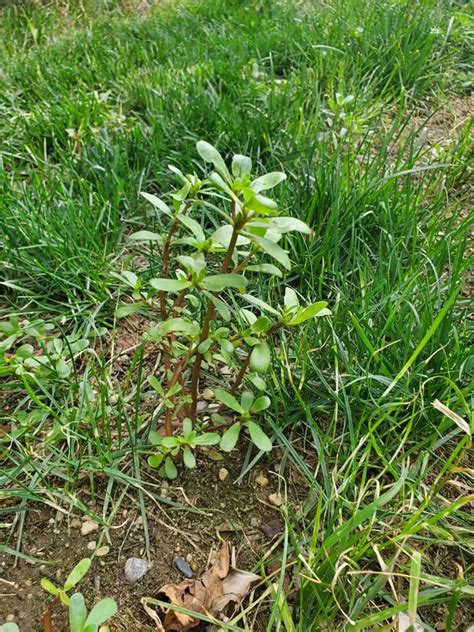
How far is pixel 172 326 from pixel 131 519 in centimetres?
52

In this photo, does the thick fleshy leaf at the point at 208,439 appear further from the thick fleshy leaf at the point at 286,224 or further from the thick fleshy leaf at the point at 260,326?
the thick fleshy leaf at the point at 286,224

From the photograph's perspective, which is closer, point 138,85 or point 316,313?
point 316,313

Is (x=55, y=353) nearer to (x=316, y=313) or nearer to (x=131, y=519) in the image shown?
(x=131, y=519)

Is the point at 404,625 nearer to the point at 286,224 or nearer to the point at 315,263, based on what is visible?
the point at 286,224

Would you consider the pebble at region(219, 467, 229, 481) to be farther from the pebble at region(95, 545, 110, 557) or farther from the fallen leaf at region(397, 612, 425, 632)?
the fallen leaf at region(397, 612, 425, 632)

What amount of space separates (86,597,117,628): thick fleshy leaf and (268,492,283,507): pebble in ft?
1.58

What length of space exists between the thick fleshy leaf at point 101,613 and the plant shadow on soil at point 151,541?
0.60 feet

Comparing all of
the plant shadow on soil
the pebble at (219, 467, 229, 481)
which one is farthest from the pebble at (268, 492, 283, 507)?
the pebble at (219, 467, 229, 481)

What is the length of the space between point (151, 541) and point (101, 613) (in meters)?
0.30

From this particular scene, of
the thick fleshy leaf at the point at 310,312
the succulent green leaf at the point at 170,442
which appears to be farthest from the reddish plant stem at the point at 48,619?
the thick fleshy leaf at the point at 310,312

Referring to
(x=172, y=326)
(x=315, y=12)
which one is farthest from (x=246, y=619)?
(x=315, y=12)

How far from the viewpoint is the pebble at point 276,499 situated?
128 centimetres

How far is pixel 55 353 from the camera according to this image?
1.54 m

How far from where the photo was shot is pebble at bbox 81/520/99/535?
123 cm
